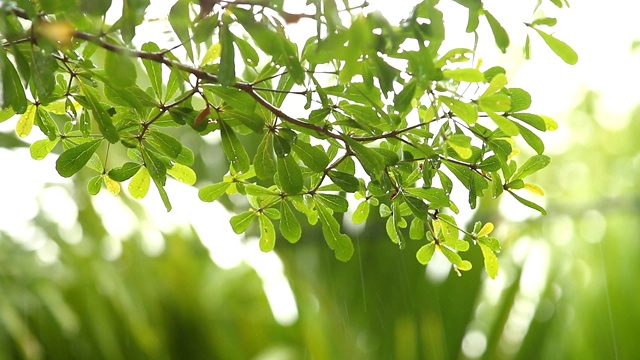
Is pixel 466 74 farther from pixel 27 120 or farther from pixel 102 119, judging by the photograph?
pixel 27 120

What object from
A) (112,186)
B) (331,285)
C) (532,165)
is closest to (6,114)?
(112,186)

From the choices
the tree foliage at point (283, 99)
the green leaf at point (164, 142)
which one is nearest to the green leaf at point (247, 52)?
the tree foliage at point (283, 99)

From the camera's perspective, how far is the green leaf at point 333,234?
0.66 metres

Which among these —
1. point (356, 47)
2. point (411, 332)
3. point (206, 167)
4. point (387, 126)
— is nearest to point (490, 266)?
point (387, 126)

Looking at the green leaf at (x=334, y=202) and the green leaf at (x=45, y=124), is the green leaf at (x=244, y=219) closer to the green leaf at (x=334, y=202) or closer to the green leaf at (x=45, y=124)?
the green leaf at (x=334, y=202)

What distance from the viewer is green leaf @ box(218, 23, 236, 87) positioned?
0.48 meters

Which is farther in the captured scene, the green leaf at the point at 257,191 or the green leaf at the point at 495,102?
the green leaf at the point at 257,191

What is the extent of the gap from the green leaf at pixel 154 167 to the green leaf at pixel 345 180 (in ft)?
0.47

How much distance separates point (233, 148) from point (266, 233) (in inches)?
5.1

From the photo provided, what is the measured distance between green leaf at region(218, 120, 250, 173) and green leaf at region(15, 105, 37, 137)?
0.17 metres

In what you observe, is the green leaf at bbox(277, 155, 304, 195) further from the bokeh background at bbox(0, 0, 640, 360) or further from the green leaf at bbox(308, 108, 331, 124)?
the bokeh background at bbox(0, 0, 640, 360)

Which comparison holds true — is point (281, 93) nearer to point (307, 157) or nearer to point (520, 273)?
point (307, 157)

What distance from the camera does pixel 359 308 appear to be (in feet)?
8.30

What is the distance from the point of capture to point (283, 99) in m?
0.63
